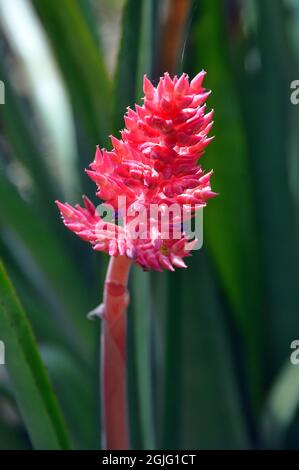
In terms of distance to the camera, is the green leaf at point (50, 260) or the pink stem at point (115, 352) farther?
the green leaf at point (50, 260)

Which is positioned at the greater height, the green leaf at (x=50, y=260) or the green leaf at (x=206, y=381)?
the green leaf at (x=50, y=260)

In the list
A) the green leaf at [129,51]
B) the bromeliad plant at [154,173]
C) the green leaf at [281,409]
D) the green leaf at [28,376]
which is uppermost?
the green leaf at [129,51]

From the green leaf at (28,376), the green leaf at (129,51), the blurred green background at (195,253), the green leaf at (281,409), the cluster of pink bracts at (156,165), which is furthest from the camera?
the green leaf at (281,409)

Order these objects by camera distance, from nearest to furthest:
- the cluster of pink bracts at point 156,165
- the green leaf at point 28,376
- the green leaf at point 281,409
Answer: the cluster of pink bracts at point 156,165 → the green leaf at point 28,376 → the green leaf at point 281,409

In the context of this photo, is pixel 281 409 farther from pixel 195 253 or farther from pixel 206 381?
pixel 195 253

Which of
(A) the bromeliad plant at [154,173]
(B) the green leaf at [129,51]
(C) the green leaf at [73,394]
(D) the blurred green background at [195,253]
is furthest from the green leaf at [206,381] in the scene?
(A) the bromeliad plant at [154,173]

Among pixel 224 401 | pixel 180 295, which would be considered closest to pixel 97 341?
pixel 180 295

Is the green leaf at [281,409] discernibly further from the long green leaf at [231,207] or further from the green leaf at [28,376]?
the green leaf at [28,376]

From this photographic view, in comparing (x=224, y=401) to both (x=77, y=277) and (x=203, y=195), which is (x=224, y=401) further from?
(x=203, y=195)
